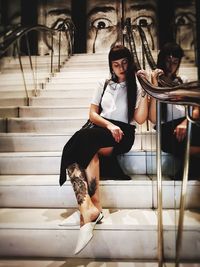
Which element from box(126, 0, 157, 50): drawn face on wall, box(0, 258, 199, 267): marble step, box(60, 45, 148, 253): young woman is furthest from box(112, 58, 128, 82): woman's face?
box(126, 0, 157, 50): drawn face on wall

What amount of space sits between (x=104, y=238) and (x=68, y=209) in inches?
19.1

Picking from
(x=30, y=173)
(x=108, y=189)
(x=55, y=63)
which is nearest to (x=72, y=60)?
(x=55, y=63)

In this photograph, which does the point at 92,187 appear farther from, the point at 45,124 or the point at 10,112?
the point at 10,112

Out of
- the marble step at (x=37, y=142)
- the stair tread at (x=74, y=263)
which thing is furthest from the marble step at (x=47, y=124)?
the stair tread at (x=74, y=263)

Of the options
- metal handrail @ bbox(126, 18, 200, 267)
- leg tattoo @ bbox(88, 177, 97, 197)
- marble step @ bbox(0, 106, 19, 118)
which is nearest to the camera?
metal handrail @ bbox(126, 18, 200, 267)

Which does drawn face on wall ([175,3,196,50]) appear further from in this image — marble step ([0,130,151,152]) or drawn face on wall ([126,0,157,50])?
marble step ([0,130,151,152])

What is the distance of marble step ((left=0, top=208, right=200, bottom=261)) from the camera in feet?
5.82

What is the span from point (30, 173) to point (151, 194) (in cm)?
106

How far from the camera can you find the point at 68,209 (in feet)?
7.31

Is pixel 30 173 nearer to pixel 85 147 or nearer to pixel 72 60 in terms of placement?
pixel 85 147

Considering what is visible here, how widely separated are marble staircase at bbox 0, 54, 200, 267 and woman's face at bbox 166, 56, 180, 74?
2.00 ft

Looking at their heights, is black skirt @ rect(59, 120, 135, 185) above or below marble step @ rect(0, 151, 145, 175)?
above

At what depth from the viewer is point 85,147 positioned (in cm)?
203

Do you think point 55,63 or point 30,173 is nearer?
point 30,173
